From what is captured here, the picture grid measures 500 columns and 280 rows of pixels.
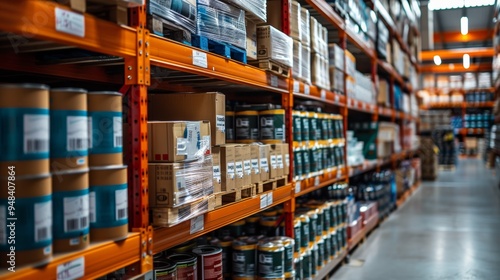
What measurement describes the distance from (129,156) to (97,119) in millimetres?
326

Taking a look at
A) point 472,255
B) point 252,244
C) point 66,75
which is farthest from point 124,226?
point 472,255

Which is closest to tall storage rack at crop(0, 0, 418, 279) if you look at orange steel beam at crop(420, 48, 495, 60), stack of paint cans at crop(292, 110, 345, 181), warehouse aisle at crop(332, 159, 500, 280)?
stack of paint cans at crop(292, 110, 345, 181)

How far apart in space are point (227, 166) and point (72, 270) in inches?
48.7

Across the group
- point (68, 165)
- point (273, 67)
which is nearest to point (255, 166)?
point (273, 67)

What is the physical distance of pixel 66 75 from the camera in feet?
7.99

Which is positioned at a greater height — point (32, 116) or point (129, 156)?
point (32, 116)

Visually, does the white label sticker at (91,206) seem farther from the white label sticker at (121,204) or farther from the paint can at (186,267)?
the paint can at (186,267)

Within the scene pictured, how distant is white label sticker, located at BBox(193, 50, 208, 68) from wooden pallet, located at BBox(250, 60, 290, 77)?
0.84 meters

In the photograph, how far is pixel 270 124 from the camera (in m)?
3.40

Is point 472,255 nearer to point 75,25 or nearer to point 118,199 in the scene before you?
point 118,199

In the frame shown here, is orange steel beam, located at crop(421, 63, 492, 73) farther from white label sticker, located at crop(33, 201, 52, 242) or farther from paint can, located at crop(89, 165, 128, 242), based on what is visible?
white label sticker, located at crop(33, 201, 52, 242)

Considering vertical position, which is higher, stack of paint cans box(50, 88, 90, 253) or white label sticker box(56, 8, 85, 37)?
white label sticker box(56, 8, 85, 37)

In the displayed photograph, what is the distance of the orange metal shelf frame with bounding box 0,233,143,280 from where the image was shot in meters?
1.41

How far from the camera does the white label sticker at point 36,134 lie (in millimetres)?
1396
